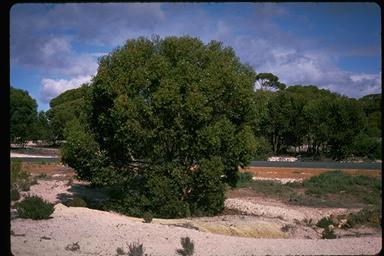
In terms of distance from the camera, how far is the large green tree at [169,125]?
1553 cm

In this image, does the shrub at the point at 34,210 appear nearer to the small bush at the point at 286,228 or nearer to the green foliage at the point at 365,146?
the small bush at the point at 286,228

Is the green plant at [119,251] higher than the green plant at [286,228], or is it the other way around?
the green plant at [119,251]

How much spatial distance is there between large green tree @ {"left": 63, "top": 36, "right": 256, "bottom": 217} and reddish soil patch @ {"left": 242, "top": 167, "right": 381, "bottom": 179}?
52.2ft

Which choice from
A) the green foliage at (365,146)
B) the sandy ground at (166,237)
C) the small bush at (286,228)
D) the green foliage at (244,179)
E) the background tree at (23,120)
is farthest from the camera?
the green foliage at (365,146)

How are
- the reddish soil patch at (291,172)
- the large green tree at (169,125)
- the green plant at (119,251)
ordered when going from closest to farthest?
the green plant at (119,251) → the large green tree at (169,125) → the reddish soil patch at (291,172)

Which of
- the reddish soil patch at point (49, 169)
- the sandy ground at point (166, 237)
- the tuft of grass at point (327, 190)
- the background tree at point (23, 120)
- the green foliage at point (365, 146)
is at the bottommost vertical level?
the tuft of grass at point (327, 190)

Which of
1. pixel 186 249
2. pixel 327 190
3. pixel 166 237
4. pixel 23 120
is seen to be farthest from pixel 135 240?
pixel 23 120

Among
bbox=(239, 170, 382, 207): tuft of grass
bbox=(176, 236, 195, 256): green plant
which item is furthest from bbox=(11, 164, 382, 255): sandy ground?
bbox=(239, 170, 382, 207): tuft of grass

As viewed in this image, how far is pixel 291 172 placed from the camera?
36.0 meters

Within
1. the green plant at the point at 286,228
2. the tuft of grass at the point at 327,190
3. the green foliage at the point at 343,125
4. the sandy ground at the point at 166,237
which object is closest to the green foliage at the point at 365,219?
the sandy ground at the point at 166,237

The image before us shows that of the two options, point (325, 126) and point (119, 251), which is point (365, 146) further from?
point (119, 251)

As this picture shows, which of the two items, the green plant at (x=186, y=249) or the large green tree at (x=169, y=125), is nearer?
the green plant at (x=186, y=249)

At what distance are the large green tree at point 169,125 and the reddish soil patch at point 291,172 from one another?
52.2 ft
